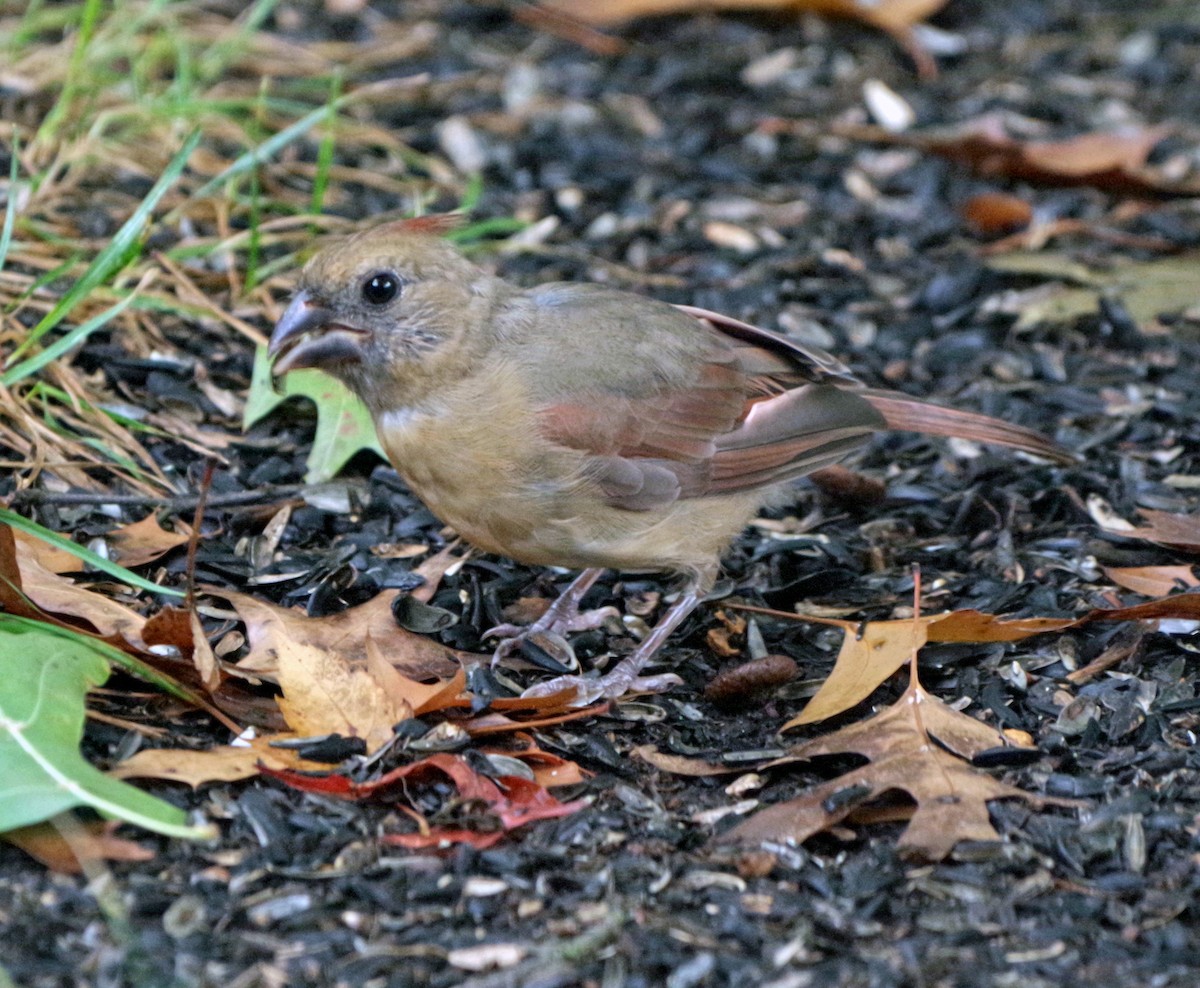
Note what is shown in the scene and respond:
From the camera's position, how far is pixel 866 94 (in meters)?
7.23

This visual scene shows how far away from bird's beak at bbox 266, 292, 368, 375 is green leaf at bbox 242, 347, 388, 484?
0.52 metres

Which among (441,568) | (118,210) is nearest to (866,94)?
(118,210)

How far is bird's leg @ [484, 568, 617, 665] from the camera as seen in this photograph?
4.09m

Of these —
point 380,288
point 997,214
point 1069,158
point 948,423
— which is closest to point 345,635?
point 380,288

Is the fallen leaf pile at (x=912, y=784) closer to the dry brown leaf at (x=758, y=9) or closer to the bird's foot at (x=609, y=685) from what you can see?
the bird's foot at (x=609, y=685)

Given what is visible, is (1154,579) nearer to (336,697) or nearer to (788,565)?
(788,565)

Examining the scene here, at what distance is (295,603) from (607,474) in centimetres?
84

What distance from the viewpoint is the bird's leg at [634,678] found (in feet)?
12.7

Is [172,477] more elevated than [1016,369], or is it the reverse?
[172,477]

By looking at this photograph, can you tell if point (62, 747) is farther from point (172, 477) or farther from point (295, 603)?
point (172, 477)

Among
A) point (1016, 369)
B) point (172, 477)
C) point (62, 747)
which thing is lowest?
point (1016, 369)

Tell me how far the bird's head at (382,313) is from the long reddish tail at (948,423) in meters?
1.18

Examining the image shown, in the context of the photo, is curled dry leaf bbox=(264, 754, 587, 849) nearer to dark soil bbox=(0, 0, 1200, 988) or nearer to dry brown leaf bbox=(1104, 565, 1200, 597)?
dark soil bbox=(0, 0, 1200, 988)

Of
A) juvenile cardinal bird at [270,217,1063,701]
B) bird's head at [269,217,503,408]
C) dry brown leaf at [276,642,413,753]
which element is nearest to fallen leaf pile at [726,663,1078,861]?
juvenile cardinal bird at [270,217,1063,701]
